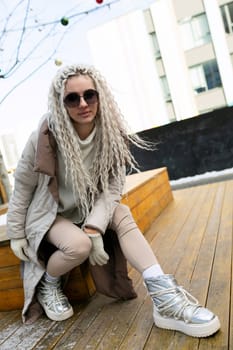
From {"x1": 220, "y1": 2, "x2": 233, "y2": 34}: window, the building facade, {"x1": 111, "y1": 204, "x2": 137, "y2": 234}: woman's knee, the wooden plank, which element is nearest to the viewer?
the wooden plank

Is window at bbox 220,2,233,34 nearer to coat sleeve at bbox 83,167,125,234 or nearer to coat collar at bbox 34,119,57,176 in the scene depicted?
coat sleeve at bbox 83,167,125,234

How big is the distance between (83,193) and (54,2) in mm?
2875

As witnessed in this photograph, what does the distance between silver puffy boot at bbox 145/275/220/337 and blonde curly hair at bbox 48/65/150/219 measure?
38 cm

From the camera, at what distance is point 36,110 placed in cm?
312

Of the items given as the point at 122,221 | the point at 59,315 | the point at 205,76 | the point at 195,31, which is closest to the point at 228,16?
the point at 195,31

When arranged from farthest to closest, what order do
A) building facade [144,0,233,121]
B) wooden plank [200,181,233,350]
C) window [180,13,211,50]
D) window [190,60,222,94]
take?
window [190,60,222,94] < window [180,13,211,50] < building facade [144,0,233,121] < wooden plank [200,181,233,350]

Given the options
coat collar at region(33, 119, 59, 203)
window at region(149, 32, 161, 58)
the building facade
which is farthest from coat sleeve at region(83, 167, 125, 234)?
window at region(149, 32, 161, 58)

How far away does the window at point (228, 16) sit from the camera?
26.5 ft

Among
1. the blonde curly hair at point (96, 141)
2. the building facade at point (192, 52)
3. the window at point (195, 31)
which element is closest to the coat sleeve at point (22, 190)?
the blonde curly hair at point (96, 141)

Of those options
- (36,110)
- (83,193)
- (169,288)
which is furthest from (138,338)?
(36,110)

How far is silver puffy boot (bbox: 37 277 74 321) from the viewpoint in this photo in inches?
51.7

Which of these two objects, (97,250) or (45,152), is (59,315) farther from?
(45,152)

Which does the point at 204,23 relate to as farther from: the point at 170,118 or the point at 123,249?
the point at 123,249

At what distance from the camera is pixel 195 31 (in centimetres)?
851
